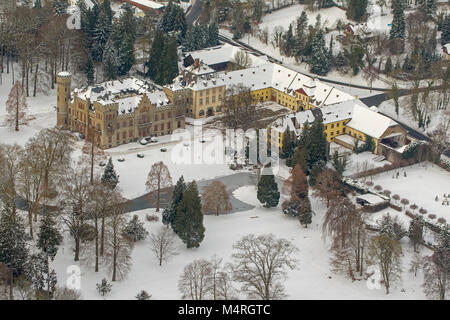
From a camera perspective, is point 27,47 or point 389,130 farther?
point 27,47

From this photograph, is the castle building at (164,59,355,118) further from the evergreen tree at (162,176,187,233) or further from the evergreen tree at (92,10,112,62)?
the evergreen tree at (162,176,187,233)

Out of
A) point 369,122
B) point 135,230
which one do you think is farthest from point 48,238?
point 369,122

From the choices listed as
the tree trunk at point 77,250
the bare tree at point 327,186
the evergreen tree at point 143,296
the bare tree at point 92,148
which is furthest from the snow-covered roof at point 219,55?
the evergreen tree at point 143,296

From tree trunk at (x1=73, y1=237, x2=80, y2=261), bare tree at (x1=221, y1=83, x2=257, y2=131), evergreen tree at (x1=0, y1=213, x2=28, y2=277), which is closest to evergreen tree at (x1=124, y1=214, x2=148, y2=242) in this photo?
tree trunk at (x1=73, y1=237, x2=80, y2=261)

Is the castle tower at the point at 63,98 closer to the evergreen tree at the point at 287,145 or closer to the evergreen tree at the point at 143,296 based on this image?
the evergreen tree at the point at 287,145

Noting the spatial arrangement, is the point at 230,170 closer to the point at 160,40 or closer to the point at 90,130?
the point at 90,130

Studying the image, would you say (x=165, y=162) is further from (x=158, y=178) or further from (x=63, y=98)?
(x=63, y=98)

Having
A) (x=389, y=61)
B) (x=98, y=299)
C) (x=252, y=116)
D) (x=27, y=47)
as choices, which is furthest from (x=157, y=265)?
(x=389, y=61)
